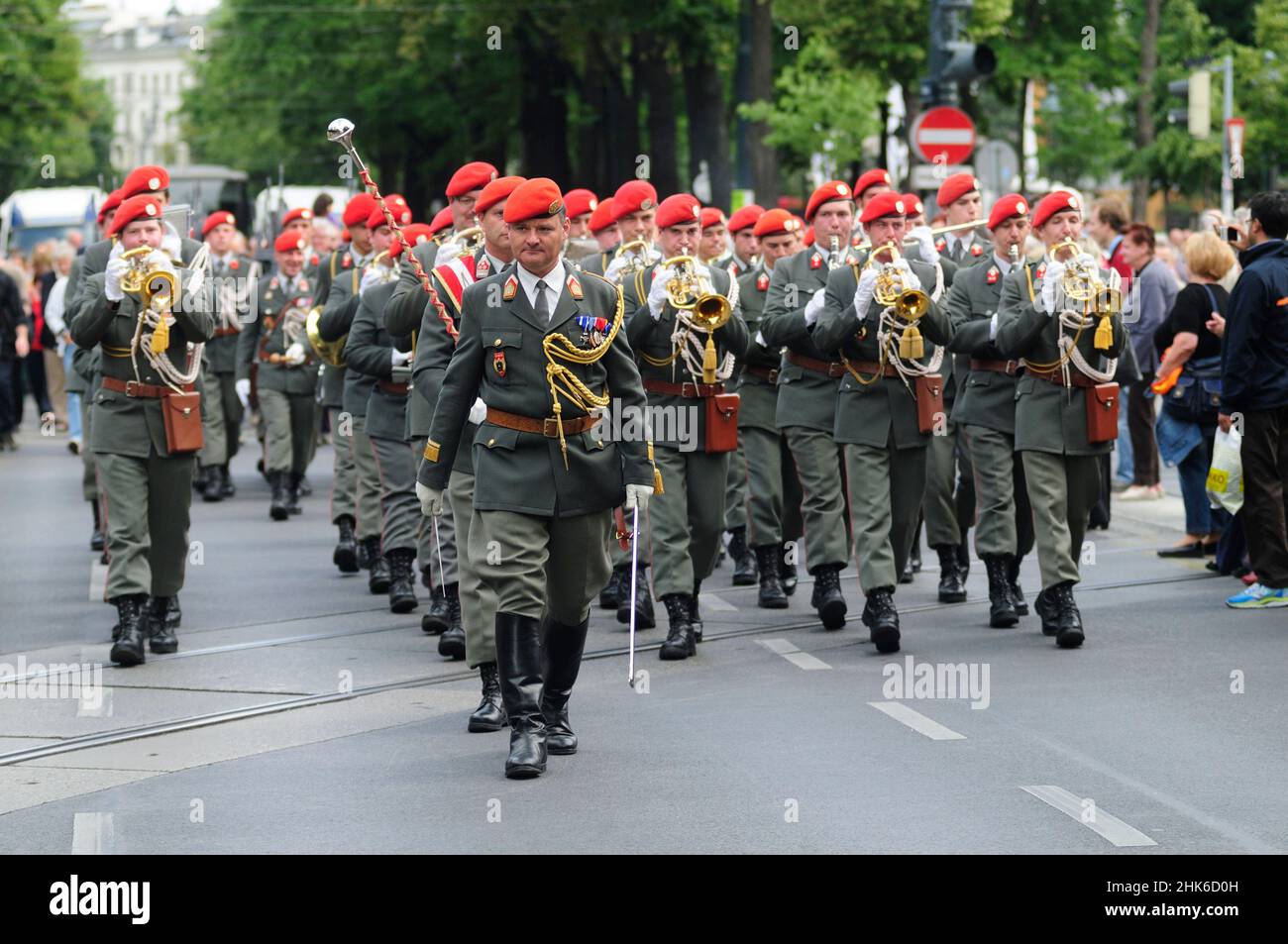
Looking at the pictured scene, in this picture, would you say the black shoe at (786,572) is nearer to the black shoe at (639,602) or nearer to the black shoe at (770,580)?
the black shoe at (770,580)

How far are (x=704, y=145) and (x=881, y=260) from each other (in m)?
24.0

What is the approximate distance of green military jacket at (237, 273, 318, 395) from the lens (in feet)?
57.4

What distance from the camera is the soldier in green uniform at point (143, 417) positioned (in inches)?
418

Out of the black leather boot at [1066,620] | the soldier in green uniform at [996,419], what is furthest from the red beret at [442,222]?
the black leather boot at [1066,620]

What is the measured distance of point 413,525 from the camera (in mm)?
12391

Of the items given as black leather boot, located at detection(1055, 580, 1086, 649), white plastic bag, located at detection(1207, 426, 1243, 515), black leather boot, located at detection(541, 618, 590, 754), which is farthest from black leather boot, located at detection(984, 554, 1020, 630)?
black leather boot, located at detection(541, 618, 590, 754)

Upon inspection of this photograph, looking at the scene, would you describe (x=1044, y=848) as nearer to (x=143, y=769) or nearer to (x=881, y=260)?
(x=143, y=769)

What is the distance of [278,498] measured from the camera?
17.5m

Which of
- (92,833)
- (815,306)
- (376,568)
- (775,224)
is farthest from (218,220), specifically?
(92,833)

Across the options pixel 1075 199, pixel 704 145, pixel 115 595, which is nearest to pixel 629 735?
pixel 115 595

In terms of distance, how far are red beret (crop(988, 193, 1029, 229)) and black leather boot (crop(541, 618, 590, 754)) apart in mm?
4005

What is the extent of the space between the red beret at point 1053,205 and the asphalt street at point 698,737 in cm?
204

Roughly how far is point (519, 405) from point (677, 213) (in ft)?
9.75

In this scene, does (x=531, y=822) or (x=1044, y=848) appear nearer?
(x=1044, y=848)
